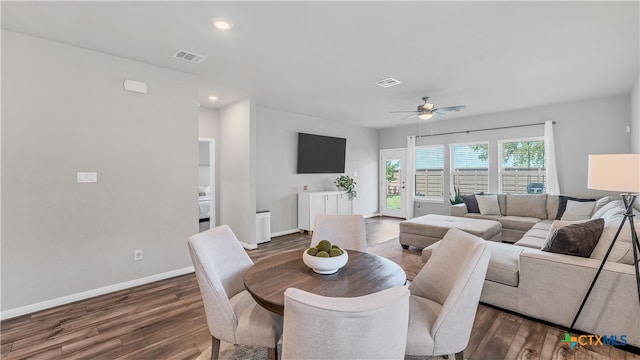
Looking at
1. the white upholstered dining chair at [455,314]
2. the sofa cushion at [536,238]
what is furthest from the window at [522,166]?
the white upholstered dining chair at [455,314]

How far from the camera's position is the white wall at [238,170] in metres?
4.64

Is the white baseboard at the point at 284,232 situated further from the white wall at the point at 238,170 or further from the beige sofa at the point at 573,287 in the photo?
the beige sofa at the point at 573,287

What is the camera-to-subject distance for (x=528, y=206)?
507cm

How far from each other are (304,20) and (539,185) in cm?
583

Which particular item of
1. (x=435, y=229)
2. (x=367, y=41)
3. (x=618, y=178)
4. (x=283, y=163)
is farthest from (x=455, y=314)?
(x=283, y=163)

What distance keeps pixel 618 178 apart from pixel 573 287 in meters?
0.93

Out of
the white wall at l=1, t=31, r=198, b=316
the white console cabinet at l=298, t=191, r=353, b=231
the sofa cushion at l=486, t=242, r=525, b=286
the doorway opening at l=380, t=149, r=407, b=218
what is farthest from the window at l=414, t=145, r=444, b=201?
the white wall at l=1, t=31, r=198, b=316

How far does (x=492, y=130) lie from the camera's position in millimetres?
6109

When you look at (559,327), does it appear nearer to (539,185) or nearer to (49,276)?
(539,185)

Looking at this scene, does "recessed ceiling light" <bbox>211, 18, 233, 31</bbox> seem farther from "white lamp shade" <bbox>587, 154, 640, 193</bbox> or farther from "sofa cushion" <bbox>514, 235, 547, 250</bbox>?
"sofa cushion" <bbox>514, 235, 547, 250</bbox>

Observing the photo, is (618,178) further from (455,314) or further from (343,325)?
(343,325)

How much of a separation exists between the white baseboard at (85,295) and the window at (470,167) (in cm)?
611

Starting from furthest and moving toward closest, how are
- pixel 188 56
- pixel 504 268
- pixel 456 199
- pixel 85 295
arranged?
pixel 456 199 → pixel 188 56 → pixel 85 295 → pixel 504 268

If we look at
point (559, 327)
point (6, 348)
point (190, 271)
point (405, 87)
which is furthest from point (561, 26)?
point (6, 348)
